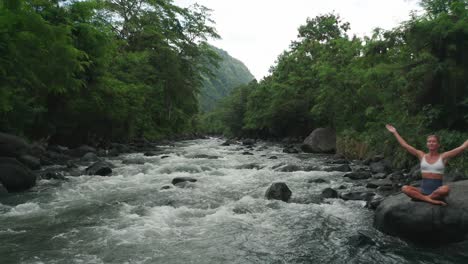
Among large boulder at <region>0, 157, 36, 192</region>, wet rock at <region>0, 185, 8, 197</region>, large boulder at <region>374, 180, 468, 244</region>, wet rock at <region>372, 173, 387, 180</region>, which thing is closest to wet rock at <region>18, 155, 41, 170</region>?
large boulder at <region>0, 157, 36, 192</region>

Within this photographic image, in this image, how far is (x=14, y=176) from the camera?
33.2 ft

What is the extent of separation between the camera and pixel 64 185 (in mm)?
11094

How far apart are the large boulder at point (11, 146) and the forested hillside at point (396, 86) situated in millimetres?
14422

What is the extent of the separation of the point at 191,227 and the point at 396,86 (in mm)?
13562

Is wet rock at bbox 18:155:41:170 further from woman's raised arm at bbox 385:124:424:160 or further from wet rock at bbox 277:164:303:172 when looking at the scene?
woman's raised arm at bbox 385:124:424:160

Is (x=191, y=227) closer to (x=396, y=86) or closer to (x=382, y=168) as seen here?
(x=382, y=168)

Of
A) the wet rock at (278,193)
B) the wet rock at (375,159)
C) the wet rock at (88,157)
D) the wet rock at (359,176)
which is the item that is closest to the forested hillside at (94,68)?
the wet rock at (88,157)

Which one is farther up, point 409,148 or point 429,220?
point 409,148

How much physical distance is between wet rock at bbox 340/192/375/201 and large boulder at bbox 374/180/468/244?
2691mm

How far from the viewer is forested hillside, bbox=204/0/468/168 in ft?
41.2

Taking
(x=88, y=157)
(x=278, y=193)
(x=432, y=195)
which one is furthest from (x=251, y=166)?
(x=432, y=195)

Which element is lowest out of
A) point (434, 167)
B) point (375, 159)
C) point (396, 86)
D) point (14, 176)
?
point (375, 159)

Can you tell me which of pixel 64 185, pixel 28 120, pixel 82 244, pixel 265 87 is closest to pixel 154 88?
pixel 265 87

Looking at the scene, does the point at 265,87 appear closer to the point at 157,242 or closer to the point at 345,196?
the point at 345,196
